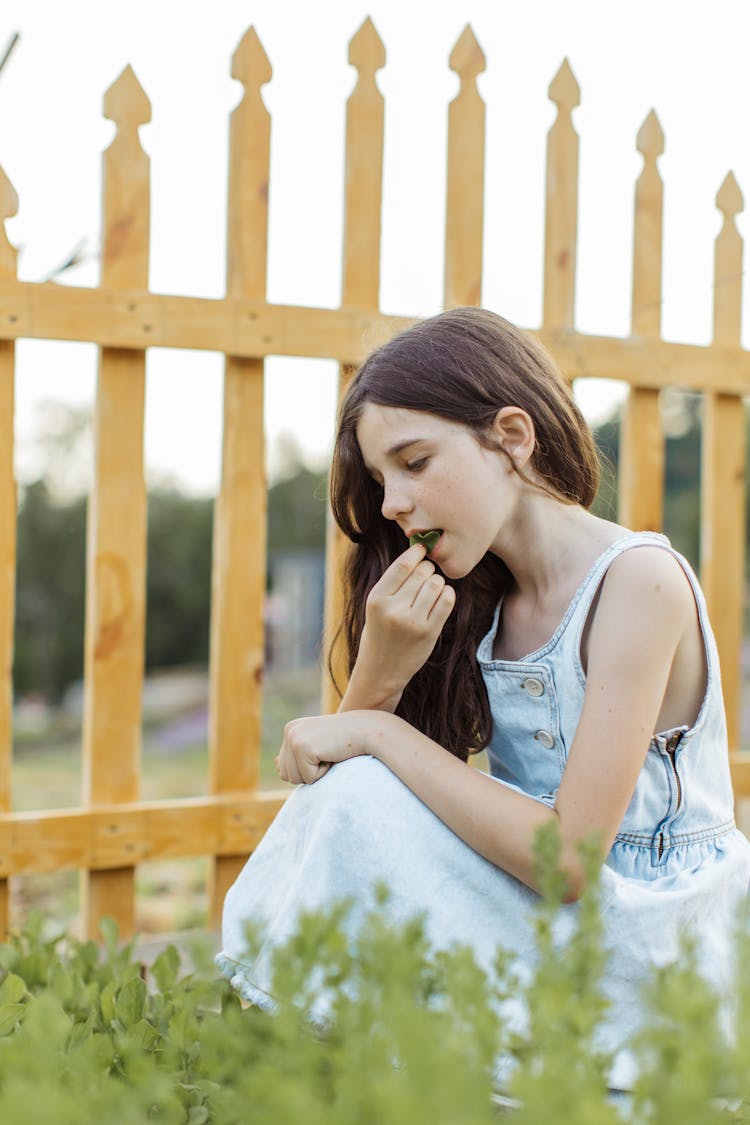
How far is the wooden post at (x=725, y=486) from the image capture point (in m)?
3.05

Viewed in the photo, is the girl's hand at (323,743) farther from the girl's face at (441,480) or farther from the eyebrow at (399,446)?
the eyebrow at (399,446)

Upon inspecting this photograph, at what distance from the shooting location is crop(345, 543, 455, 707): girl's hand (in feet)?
5.90

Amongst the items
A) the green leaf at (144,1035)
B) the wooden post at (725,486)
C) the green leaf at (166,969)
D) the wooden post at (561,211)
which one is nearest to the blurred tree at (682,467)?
the wooden post at (725,486)

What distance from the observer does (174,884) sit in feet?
13.6

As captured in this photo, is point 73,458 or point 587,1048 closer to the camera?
point 587,1048

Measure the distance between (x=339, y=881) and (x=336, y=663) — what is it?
115 cm

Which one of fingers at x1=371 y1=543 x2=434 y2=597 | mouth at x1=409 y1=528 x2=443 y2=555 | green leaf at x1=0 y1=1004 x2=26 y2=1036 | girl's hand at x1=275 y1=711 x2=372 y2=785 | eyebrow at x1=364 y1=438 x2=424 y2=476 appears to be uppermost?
eyebrow at x1=364 y1=438 x2=424 y2=476

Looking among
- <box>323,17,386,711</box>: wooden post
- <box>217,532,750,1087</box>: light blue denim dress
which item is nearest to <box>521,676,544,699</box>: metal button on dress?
<box>217,532,750,1087</box>: light blue denim dress

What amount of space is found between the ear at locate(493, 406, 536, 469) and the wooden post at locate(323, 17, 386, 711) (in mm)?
869

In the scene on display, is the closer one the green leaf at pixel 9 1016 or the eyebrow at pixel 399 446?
the green leaf at pixel 9 1016

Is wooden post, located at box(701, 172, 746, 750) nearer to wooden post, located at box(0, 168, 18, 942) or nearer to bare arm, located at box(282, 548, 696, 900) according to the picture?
bare arm, located at box(282, 548, 696, 900)

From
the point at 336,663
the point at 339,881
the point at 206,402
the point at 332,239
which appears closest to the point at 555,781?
the point at 339,881

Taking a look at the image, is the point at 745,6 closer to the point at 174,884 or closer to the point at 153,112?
the point at 153,112

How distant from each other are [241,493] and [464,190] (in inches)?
36.7
